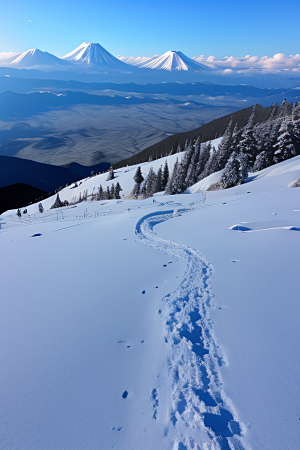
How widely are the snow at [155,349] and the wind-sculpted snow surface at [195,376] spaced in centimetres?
2

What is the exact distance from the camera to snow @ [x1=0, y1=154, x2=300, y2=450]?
2.78 m

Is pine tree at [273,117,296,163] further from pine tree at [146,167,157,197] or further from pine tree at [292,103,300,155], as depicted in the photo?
pine tree at [146,167,157,197]

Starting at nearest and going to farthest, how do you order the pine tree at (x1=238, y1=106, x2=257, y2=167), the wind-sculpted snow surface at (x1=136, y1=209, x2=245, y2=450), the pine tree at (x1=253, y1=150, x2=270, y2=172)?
1. the wind-sculpted snow surface at (x1=136, y1=209, x2=245, y2=450)
2. the pine tree at (x1=253, y1=150, x2=270, y2=172)
3. the pine tree at (x1=238, y1=106, x2=257, y2=167)

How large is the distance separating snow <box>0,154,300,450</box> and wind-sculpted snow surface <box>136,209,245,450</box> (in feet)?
0.06

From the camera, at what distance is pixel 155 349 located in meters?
3.93

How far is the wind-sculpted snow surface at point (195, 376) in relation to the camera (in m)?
2.74

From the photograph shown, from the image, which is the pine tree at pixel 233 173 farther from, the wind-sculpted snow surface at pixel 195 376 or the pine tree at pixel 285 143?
the wind-sculpted snow surface at pixel 195 376

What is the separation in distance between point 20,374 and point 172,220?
1005 cm

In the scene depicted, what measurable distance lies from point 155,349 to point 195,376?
2.69ft

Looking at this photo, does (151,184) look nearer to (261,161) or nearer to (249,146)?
(249,146)

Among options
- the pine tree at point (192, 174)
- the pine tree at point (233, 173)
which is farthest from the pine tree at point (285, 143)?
the pine tree at point (192, 174)

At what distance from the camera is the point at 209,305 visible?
491 centimetres

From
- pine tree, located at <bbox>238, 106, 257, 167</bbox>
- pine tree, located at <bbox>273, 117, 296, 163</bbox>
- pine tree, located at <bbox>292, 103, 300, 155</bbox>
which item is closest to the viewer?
pine tree, located at <bbox>273, 117, 296, 163</bbox>

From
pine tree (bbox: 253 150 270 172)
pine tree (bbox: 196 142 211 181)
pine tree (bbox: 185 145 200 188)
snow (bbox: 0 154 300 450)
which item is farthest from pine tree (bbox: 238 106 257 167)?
snow (bbox: 0 154 300 450)
